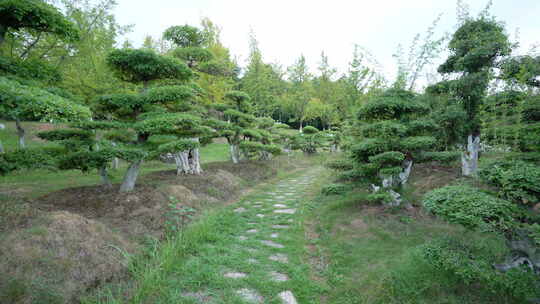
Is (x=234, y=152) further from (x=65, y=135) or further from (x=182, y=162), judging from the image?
(x=65, y=135)

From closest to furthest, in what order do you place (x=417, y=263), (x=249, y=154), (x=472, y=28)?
(x=417, y=263), (x=472, y=28), (x=249, y=154)

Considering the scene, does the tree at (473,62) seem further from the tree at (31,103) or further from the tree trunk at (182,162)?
the tree trunk at (182,162)

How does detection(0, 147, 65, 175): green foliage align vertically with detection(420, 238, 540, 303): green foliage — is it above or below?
above

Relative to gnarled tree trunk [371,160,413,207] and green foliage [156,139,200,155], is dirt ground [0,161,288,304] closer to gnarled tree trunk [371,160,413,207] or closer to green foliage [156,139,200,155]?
green foliage [156,139,200,155]

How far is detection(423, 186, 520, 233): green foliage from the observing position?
2.06 metres

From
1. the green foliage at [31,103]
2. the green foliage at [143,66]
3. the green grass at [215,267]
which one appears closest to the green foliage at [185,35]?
the green foliage at [143,66]

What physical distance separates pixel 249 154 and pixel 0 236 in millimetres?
10333

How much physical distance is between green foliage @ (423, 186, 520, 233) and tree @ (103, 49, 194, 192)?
15.7ft

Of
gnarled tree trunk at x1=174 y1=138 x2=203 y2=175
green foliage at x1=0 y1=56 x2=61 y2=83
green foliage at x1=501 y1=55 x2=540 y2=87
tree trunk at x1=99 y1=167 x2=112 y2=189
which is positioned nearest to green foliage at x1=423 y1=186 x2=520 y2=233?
green foliage at x1=501 y1=55 x2=540 y2=87

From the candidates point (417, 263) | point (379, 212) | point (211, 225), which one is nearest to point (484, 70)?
point (379, 212)

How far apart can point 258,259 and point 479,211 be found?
2.75 metres

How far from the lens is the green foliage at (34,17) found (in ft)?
11.2

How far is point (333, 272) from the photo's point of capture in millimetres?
3074

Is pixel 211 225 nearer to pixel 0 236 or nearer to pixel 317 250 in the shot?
pixel 317 250
